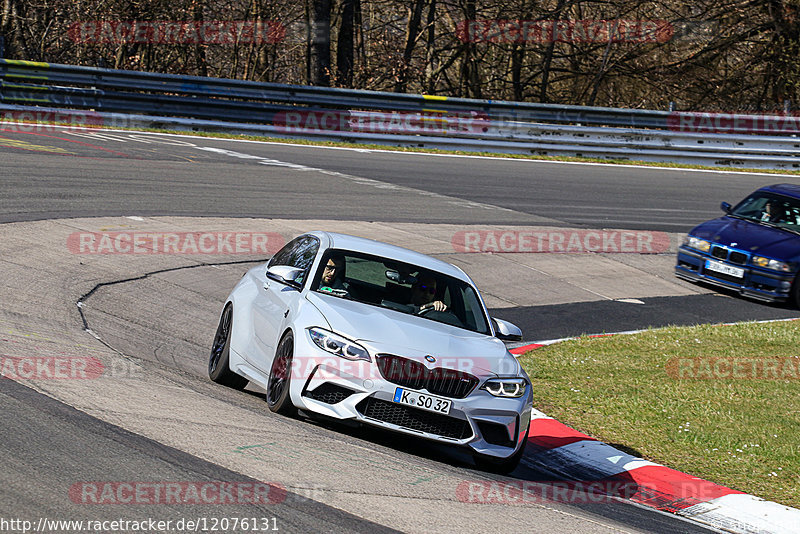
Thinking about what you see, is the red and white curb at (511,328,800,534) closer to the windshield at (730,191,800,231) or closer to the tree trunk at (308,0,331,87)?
the windshield at (730,191,800,231)

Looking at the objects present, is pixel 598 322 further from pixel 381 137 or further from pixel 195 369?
pixel 381 137

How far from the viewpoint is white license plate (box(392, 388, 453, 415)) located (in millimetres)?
6691

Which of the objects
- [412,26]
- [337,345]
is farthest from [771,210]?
[412,26]

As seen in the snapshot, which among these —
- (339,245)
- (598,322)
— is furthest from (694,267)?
(339,245)

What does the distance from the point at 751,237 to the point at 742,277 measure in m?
0.70

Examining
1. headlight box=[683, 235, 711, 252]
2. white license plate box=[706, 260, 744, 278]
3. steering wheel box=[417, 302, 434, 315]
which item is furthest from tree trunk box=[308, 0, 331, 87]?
steering wheel box=[417, 302, 434, 315]

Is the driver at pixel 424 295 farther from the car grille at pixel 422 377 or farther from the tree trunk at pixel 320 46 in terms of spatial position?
the tree trunk at pixel 320 46

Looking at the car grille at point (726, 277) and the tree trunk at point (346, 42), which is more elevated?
the tree trunk at point (346, 42)

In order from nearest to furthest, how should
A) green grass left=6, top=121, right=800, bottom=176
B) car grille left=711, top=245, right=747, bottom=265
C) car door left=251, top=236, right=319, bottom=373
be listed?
car door left=251, top=236, right=319, bottom=373 → car grille left=711, top=245, right=747, bottom=265 → green grass left=6, top=121, right=800, bottom=176

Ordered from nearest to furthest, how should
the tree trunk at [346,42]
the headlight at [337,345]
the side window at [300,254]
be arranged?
1. the headlight at [337,345]
2. the side window at [300,254]
3. the tree trunk at [346,42]

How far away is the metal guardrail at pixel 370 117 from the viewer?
22344 mm

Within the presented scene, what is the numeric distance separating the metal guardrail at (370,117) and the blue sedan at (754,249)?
9.85 metres

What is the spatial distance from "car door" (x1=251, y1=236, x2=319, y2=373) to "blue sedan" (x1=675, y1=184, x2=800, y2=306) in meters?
8.94

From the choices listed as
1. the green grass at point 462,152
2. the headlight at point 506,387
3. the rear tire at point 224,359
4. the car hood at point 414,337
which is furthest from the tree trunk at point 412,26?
the headlight at point 506,387
